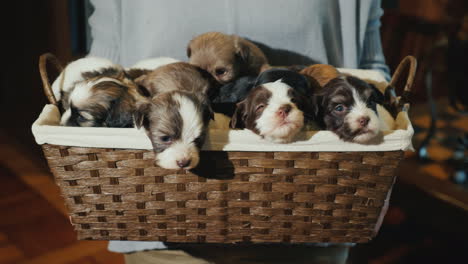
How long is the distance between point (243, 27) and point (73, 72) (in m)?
0.55

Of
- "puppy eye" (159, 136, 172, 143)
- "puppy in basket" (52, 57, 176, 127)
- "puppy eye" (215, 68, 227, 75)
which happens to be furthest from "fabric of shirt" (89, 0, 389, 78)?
"puppy eye" (159, 136, 172, 143)

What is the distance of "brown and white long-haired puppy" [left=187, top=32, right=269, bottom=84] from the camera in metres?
1.21

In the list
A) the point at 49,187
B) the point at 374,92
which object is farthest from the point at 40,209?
the point at 374,92

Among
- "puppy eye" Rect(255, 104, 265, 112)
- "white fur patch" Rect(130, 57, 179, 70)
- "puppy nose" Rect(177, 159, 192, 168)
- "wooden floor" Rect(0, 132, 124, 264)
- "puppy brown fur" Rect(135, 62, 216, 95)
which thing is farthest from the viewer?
"wooden floor" Rect(0, 132, 124, 264)

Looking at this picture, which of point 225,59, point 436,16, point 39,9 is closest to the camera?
point 225,59

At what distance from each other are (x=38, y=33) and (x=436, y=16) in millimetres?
3686

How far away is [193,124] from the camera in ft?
2.73

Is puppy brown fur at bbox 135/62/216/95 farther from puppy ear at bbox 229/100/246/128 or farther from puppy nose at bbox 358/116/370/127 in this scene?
puppy nose at bbox 358/116/370/127

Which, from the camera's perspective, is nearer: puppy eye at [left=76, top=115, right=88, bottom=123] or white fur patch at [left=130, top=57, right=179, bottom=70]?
puppy eye at [left=76, top=115, right=88, bottom=123]

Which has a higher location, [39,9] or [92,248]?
[39,9]

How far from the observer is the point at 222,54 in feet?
3.98

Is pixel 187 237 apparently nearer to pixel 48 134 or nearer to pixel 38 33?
pixel 48 134

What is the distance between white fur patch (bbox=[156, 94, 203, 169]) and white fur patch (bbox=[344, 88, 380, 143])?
321 millimetres

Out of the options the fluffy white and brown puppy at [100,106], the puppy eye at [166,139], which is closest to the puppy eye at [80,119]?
the fluffy white and brown puppy at [100,106]
